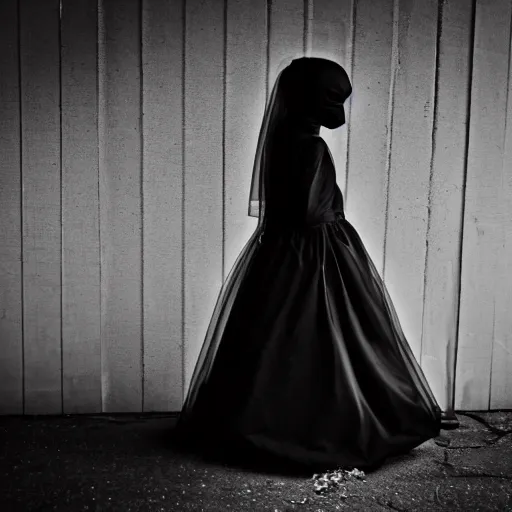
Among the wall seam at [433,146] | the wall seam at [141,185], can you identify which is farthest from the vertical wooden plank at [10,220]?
the wall seam at [433,146]

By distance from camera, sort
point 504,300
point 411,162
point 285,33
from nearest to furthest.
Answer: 1. point 285,33
2. point 411,162
3. point 504,300

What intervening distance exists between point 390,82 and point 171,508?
2221mm

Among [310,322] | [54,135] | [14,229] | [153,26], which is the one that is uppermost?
[153,26]

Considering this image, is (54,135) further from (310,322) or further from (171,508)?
(171,508)

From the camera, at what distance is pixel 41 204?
3215 millimetres

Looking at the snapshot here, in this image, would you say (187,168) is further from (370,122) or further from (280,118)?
(370,122)

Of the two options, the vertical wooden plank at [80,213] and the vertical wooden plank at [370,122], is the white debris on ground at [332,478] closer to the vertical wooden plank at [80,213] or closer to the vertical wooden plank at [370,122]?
the vertical wooden plank at [370,122]

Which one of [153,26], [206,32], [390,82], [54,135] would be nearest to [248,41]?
[206,32]

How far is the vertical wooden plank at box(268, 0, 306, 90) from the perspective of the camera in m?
3.18

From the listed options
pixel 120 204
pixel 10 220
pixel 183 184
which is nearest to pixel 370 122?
pixel 183 184

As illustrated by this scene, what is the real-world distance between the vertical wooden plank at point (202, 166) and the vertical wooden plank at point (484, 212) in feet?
4.20

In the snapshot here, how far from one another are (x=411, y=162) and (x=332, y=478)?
63.6 inches

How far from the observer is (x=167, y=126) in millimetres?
3219

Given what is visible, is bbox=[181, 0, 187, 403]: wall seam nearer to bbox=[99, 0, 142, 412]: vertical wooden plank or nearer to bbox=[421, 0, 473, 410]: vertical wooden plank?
bbox=[99, 0, 142, 412]: vertical wooden plank
